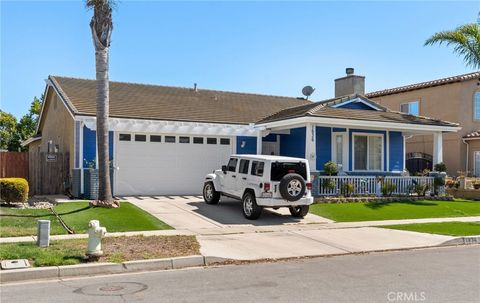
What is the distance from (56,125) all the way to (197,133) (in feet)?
23.6

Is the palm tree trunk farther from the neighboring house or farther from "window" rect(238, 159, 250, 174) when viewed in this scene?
the neighboring house

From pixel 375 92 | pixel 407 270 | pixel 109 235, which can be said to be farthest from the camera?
pixel 375 92

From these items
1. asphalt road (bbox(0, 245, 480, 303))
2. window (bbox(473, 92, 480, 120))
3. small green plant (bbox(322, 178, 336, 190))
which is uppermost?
window (bbox(473, 92, 480, 120))

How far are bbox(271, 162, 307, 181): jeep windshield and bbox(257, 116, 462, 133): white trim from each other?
14.1 feet

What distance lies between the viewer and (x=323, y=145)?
21.8 meters

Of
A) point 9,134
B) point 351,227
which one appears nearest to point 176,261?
point 351,227

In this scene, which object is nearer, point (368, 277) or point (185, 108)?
point (368, 277)

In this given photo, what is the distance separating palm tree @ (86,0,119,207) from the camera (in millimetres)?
15492

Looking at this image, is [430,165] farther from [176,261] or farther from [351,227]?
[176,261]

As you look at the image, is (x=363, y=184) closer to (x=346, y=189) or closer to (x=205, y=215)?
(x=346, y=189)

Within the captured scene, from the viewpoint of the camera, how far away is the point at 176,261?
9.34m

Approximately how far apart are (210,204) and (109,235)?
6.01 m

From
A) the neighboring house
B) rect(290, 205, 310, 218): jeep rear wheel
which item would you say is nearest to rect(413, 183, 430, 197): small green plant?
rect(290, 205, 310, 218): jeep rear wheel

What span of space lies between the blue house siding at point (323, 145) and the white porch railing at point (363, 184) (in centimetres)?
221
